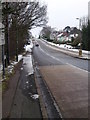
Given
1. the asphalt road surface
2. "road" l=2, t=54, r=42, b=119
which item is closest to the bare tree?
the asphalt road surface

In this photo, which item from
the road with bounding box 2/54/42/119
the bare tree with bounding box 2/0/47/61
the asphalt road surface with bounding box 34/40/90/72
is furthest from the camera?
the bare tree with bounding box 2/0/47/61

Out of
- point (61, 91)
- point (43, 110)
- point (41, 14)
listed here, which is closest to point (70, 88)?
point (61, 91)

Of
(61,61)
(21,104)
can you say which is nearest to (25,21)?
(61,61)

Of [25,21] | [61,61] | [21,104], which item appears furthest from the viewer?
[25,21]

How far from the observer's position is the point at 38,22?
2012 inches

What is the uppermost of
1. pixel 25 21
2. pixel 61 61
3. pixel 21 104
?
pixel 25 21

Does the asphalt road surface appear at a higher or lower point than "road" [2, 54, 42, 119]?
lower

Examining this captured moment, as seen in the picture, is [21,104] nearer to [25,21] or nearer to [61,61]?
[61,61]

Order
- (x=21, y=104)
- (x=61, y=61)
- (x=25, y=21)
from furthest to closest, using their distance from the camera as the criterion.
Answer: (x=25, y=21), (x=61, y=61), (x=21, y=104)

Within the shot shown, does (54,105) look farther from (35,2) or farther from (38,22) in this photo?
(38,22)

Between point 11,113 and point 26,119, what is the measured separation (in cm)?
76

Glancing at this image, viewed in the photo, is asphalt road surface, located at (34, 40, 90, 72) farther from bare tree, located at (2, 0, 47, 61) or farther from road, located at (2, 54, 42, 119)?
road, located at (2, 54, 42, 119)

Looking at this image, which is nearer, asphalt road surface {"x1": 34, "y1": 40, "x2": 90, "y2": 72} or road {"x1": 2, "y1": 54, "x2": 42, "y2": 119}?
road {"x1": 2, "y1": 54, "x2": 42, "y2": 119}

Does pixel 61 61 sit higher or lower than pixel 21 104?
lower
